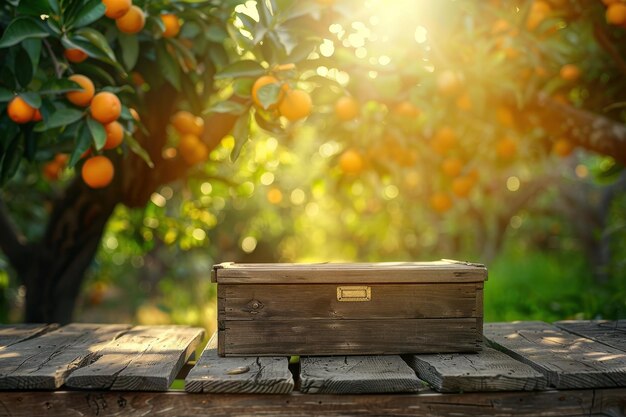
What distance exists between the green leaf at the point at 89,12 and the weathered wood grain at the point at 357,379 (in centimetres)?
143

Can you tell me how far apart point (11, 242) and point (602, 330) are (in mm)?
3452

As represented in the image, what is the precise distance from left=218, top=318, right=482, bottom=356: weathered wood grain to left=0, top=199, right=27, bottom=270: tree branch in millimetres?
2592

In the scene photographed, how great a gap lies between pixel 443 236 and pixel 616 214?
4187mm

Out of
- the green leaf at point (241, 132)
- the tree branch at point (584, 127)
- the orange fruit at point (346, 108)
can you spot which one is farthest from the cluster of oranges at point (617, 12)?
the green leaf at point (241, 132)

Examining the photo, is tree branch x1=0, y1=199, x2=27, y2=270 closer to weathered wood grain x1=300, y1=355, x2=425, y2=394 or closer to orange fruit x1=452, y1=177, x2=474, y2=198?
orange fruit x1=452, y1=177, x2=474, y2=198

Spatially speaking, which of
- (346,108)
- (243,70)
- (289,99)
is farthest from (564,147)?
(243,70)

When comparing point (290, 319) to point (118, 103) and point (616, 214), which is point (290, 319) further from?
point (616, 214)

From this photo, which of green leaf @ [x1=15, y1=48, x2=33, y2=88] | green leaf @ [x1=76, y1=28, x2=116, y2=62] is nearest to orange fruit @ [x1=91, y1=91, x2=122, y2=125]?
green leaf @ [x1=76, y1=28, x2=116, y2=62]

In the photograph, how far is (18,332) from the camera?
2.80 m

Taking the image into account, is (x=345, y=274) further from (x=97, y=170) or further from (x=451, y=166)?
(x=451, y=166)

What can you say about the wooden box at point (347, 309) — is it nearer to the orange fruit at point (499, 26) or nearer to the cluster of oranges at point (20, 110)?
the cluster of oranges at point (20, 110)

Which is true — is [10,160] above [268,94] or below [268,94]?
below

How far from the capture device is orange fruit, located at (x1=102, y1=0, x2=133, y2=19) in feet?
8.56

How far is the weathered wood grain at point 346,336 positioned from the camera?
227 centimetres
